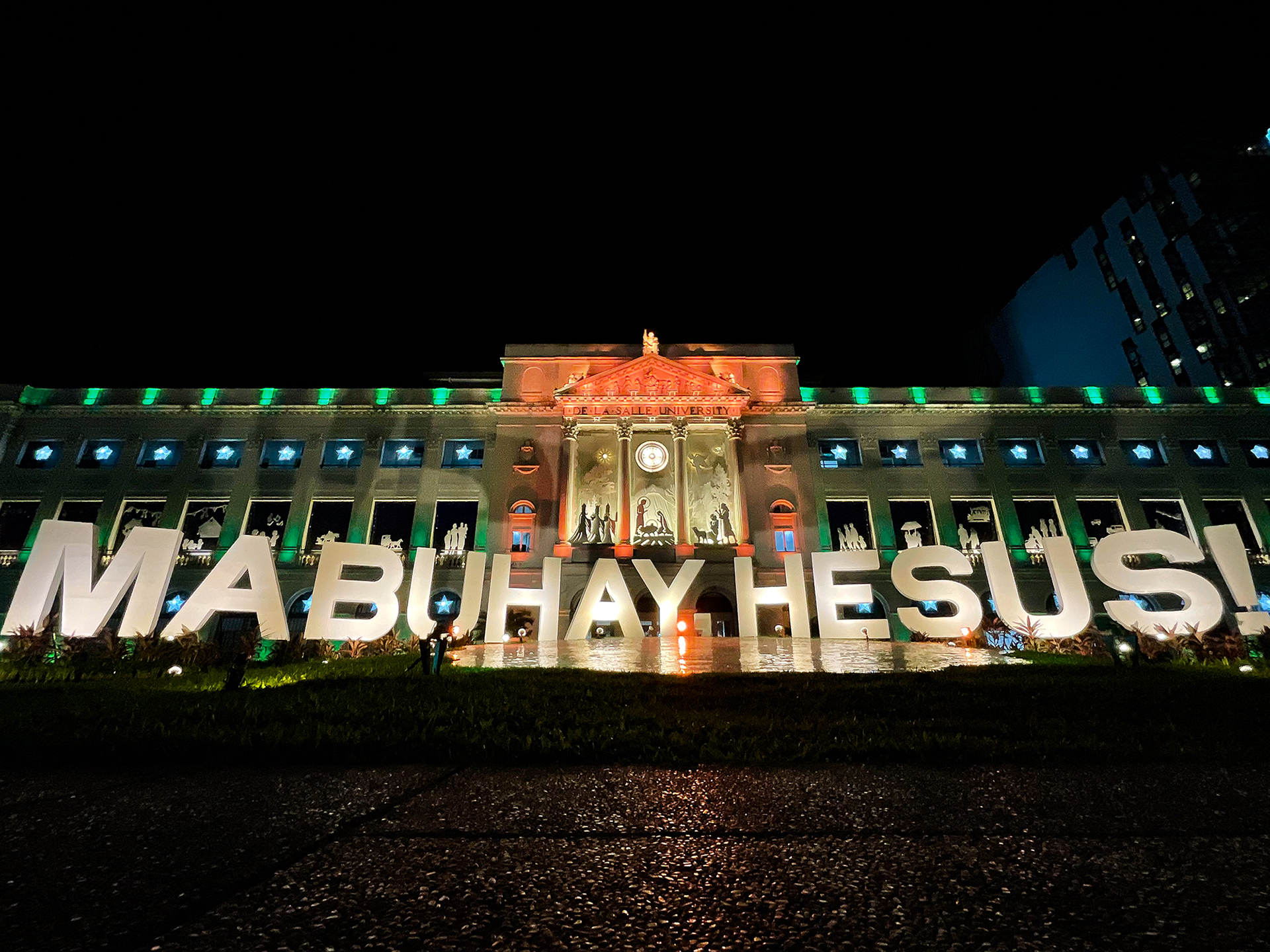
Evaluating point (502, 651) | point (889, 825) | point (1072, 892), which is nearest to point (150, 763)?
point (889, 825)

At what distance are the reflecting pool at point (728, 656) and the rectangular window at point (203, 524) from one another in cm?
2176

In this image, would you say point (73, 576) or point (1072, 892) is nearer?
point (1072, 892)

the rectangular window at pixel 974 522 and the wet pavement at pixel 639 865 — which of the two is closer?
the wet pavement at pixel 639 865

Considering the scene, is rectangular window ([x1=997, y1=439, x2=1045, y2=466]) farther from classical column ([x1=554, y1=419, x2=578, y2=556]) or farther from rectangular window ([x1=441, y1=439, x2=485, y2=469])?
rectangular window ([x1=441, y1=439, x2=485, y2=469])

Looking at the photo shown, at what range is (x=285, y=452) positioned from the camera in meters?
36.2

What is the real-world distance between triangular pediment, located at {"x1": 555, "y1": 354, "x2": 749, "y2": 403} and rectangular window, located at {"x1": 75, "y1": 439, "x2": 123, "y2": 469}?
2630 centimetres

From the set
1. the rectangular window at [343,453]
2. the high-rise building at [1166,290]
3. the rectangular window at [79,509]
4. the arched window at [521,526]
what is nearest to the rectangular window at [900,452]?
the arched window at [521,526]

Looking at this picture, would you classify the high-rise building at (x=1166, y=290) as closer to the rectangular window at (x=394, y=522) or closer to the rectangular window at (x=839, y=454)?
the rectangular window at (x=839, y=454)

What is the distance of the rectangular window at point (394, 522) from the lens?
34.2m

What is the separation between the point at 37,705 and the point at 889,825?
10153mm

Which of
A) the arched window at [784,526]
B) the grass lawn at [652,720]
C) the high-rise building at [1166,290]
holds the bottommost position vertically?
the grass lawn at [652,720]

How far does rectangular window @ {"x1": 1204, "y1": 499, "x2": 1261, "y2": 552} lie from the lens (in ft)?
112

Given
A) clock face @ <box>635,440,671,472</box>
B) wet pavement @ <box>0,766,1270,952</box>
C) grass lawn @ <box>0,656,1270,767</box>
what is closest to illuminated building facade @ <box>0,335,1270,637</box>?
clock face @ <box>635,440,671,472</box>

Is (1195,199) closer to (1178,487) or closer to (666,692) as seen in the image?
(1178,487)
